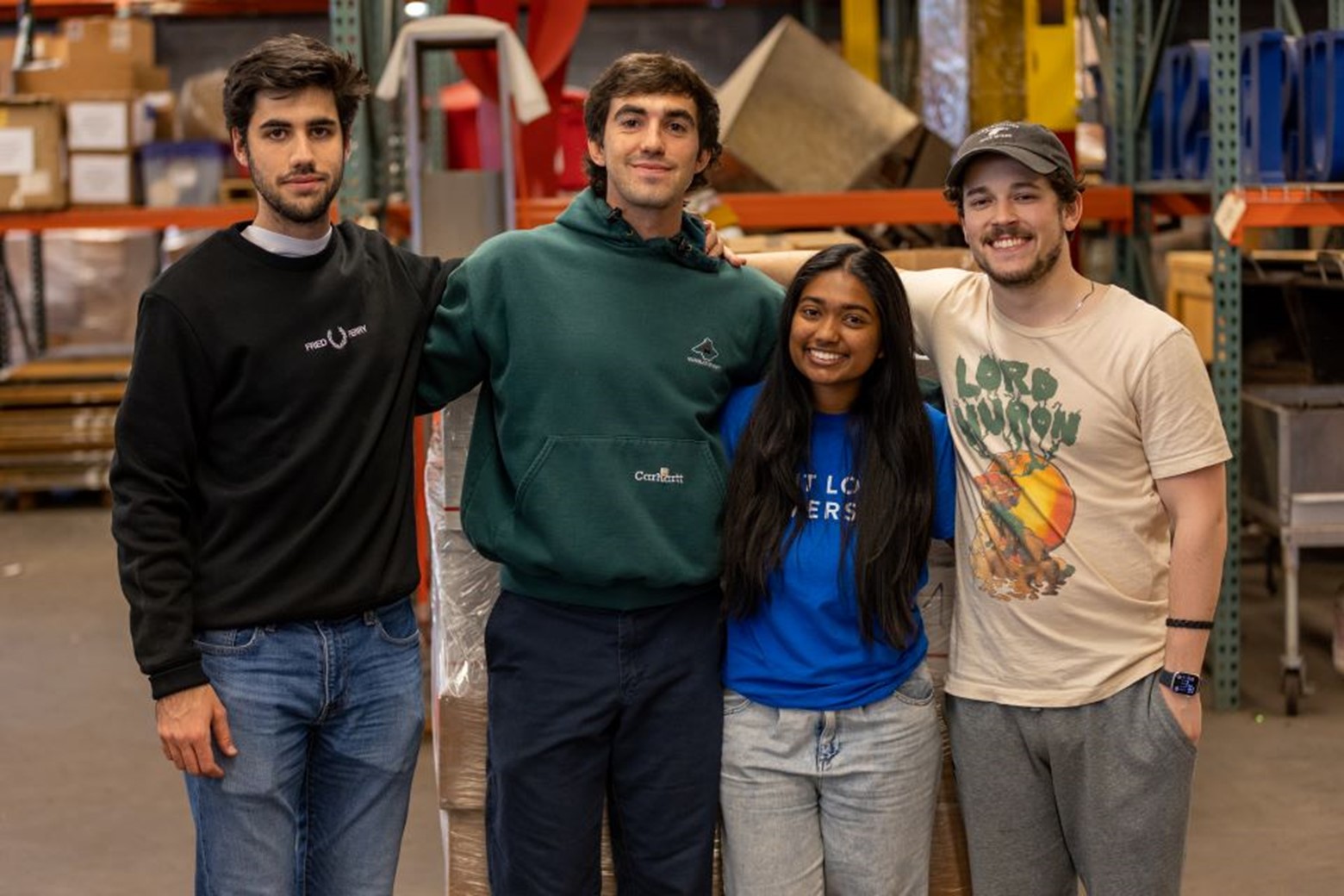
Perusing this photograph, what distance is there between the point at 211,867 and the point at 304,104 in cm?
117

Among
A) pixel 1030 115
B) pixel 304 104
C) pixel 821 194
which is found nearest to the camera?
pixel 304 104

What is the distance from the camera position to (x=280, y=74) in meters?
2.47

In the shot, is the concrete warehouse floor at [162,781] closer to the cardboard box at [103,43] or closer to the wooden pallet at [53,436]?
the wooden pallet at [53,436]

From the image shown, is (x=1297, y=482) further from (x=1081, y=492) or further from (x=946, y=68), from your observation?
(x=1081, y=492)

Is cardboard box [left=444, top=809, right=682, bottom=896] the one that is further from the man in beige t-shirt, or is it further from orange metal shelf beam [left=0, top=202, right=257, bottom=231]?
orange metal shelf beam [left=0, top=202, right=257, bottom=231]

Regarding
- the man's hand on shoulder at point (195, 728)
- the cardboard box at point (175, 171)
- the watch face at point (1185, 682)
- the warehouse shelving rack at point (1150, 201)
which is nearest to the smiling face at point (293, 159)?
the man's hand on shoulder at point (195, 728)

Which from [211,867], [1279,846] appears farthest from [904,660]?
[1279,846]

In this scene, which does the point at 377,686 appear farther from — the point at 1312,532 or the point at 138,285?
the point at 138,285

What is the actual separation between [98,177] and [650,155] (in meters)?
6.65

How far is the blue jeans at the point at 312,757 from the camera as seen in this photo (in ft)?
8.14

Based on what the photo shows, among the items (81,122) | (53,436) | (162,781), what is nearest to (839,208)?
(162,781)

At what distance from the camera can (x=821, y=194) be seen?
6.18m

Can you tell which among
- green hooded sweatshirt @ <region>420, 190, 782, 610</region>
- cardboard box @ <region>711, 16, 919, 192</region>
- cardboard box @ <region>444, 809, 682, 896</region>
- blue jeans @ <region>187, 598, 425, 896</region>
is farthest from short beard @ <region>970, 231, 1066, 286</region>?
cardboard box @ <region>711, 16, 919, 192</region>

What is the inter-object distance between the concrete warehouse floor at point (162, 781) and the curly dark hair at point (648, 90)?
2.26m
